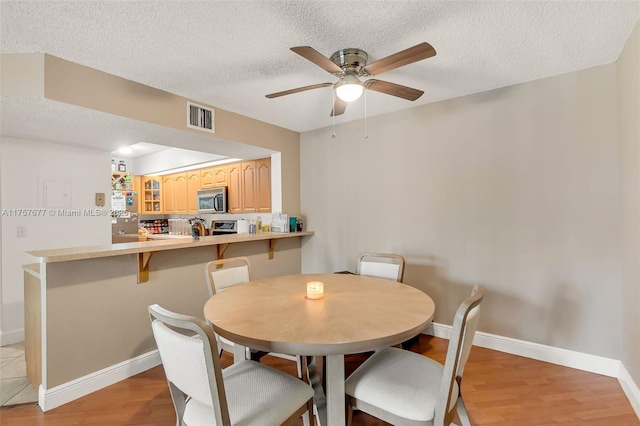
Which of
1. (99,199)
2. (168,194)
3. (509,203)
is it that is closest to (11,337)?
(99,199)

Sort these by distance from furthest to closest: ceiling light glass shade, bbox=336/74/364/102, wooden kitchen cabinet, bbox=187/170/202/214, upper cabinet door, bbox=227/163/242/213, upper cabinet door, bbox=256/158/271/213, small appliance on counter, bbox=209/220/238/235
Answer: wooden kitchen cabinet, bbox=187/170/202/214 < small appliance on counter, bbox=209/220/238/235 < upper cabinet door, bbox=227/163/242/213 < upper cabinet door, bbox=256/158/271/213 < ceiling light glass shade, bbox=336/74/364/102

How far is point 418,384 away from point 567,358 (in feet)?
6.17

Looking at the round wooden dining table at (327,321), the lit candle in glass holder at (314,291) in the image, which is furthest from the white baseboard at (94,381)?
the lit candle in glass holder at (314,291)

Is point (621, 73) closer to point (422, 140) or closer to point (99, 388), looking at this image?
point (422, 140)

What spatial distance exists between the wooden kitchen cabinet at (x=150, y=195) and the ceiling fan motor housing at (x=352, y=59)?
16.4 ft

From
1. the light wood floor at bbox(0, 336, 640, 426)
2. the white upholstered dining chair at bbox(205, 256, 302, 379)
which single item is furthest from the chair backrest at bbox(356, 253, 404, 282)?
the white upholstered dining chair at bbox(205, 256, 302, 379)

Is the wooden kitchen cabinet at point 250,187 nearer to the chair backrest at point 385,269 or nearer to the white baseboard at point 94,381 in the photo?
the chair backrest at point 385,269

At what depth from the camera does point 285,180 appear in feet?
12.8

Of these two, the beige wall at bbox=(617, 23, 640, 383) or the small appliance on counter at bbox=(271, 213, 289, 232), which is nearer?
the beige wall at bbox=(617, 23, 640, 383)

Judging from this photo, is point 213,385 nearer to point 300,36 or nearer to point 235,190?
point 300,36

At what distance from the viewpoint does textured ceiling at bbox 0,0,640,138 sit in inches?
63.7

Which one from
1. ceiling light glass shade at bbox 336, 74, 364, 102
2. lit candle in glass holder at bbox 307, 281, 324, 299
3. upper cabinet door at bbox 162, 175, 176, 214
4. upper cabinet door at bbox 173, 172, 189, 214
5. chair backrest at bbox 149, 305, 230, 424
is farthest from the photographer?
upper cabinet door at bbox 162, 175, 176, 214

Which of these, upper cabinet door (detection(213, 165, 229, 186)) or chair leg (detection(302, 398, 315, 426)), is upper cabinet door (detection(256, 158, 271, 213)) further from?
chair leg (detection(302, 398, 315, 426))

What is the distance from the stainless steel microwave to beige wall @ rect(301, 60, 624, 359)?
1998 mm
